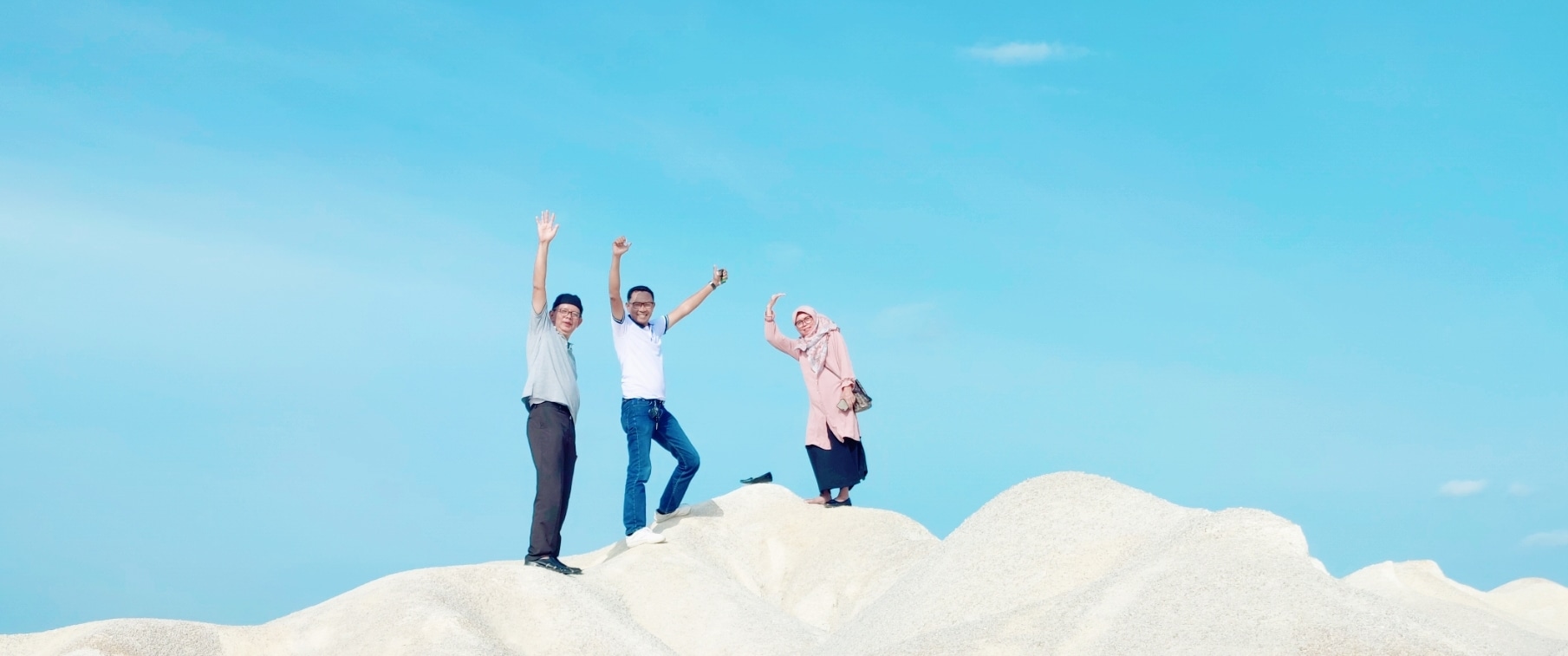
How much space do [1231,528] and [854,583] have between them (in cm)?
383

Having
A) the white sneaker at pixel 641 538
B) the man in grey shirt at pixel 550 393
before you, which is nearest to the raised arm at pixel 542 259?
the man in grey shirt at pixel 550 393

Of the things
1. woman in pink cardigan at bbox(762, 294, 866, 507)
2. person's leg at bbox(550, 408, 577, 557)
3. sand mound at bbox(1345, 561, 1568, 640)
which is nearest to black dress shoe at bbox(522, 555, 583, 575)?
person's leg at bbox(550, 408, 577, 557)

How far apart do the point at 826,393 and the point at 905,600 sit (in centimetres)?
371

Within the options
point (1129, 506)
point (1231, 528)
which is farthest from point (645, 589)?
point (1231, 528)

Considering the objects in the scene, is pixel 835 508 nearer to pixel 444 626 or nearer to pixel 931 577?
pixel 931 577

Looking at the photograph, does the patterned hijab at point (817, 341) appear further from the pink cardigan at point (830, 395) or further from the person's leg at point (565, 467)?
the person's leg at point (565, 467)

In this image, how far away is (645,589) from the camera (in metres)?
9.80

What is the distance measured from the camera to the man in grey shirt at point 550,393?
8.88m

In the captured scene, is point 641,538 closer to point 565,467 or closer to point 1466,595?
point 565,467

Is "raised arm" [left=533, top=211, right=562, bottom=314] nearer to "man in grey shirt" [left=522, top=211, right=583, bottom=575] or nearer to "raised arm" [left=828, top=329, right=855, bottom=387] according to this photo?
"man in grey shirt" [left=522, top=211, right=583, bottom=575]

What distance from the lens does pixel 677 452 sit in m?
10.4

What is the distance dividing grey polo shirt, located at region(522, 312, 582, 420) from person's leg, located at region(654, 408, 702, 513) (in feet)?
4.30

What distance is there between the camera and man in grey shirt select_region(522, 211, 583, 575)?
8.88 meters

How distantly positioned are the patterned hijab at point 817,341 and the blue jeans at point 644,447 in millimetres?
1768
